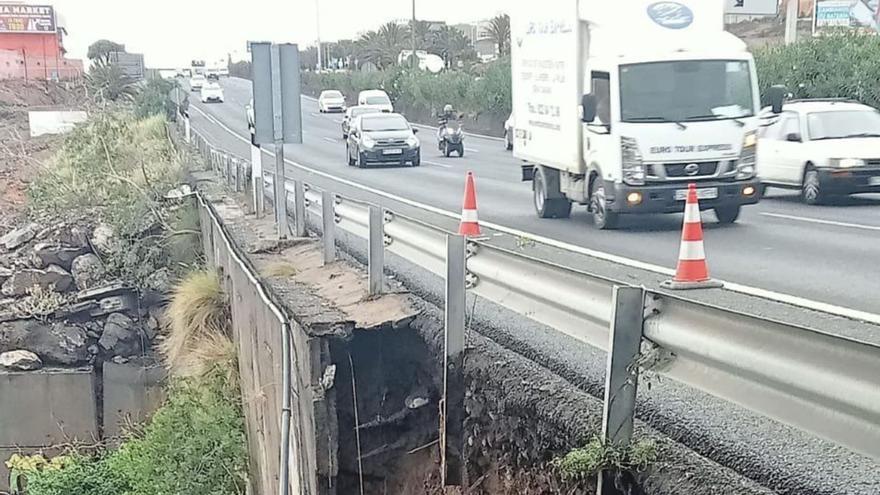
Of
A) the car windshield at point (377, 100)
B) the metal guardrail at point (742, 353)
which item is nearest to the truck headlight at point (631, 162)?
the metal guardrail at point (742, 353)

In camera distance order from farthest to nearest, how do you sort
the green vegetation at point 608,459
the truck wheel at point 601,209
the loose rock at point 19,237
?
1. the loose rock at point 19,237
2. the truck wheel at point 601,209
3. the green vegetation at point 608,459

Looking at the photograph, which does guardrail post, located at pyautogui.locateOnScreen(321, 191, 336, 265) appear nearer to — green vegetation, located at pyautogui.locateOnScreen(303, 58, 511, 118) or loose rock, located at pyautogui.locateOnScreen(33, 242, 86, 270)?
loose rock, located at pyautogui.locateOnScreen(33, 242, 86, 270)

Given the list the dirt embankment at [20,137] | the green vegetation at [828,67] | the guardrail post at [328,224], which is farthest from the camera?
the dirt embankment at [20,137]

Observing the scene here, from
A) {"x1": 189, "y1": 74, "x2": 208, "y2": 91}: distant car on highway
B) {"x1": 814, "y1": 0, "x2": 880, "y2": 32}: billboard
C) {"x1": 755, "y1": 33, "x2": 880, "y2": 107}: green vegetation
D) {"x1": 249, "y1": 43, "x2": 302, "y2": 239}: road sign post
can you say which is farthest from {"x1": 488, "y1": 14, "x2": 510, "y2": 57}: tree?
{"x1": 249, "y1": 43, "x2": 302, "y2": 239}: road sign post

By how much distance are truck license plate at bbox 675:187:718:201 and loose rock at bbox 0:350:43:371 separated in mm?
14176

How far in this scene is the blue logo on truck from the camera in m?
13.7

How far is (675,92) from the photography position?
44.5 ft

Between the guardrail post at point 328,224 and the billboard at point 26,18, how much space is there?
86.0 meters

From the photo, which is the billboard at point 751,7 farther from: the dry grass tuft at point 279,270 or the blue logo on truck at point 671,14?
the dry grass tuft at point 279,270

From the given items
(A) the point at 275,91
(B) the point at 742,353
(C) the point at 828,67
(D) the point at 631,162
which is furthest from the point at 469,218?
(C) the point at 828,67

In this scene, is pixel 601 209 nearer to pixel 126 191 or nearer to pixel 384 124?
pixel 126 191

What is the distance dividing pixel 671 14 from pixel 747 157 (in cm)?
225

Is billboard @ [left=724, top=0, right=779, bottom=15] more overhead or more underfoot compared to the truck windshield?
more overhead

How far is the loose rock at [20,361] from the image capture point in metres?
20.6
